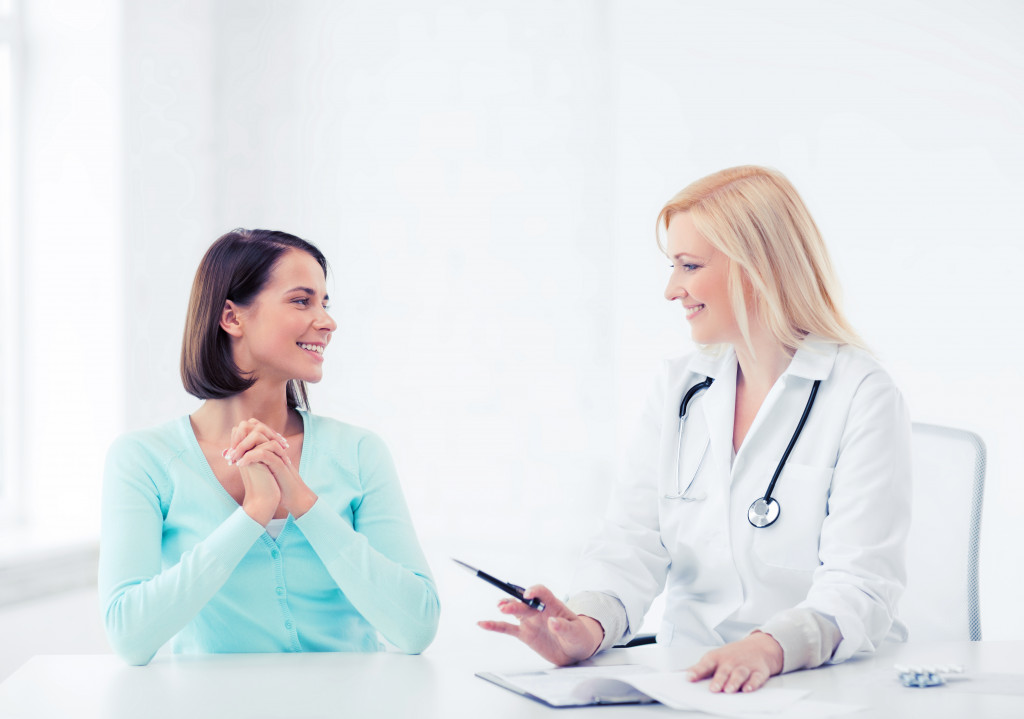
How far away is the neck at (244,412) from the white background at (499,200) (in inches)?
53.6

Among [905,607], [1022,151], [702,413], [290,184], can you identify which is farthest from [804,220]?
[290,184]

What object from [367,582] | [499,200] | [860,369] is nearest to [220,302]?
[367,582]

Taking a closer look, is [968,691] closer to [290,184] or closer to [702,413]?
[702,413]

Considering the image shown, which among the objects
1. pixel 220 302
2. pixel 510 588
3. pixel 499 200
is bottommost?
pixel 510 588

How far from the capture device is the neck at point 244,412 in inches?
62.7

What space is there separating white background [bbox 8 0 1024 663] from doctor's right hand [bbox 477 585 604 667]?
5.76 ft

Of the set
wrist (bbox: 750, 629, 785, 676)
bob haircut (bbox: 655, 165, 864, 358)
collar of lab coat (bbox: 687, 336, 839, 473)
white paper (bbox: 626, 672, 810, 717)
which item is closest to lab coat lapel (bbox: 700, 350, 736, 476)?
collar of lab coat (bbox: 687, 336, 839, 473)

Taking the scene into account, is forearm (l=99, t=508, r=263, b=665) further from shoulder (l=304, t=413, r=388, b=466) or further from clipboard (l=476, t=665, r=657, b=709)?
clipboard (l=476, t=665, r=657, b=709)

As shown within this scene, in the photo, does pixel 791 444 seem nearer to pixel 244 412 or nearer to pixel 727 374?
pixel 727 374

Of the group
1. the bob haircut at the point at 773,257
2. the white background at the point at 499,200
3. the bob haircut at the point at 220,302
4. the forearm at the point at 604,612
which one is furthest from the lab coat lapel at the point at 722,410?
the white background at the point at 499,200

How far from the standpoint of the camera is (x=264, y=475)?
4.57 ft

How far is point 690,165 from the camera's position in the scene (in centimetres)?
304

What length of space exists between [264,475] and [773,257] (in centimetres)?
94

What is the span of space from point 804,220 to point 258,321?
38.7 inches
